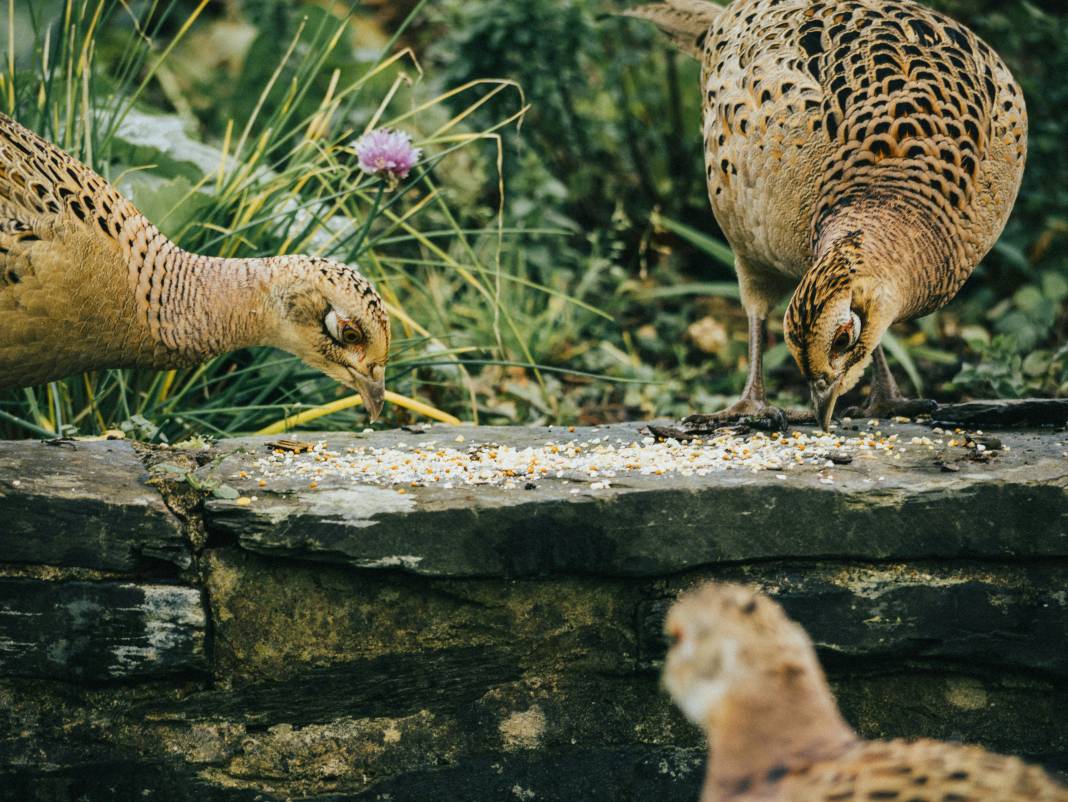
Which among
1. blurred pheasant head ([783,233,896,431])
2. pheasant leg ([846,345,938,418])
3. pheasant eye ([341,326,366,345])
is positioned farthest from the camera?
pheasant leg ([846,345,938,418])

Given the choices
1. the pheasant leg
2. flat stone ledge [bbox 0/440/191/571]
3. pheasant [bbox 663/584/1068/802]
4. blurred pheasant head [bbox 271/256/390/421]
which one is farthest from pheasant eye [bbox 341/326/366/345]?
pheasant [bbox 663/584/1068/802]

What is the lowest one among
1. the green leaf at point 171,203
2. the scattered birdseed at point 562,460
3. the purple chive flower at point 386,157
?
the scattered birdseed at point 562,460

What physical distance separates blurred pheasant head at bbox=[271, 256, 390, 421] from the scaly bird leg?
848 mm

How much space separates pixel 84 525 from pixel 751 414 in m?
2.15

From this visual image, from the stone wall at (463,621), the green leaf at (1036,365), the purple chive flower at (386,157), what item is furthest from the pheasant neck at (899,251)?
the green leaf at (1036,365)

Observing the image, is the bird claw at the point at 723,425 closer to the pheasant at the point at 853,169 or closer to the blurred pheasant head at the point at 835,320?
the pheasant at the point at 853,169

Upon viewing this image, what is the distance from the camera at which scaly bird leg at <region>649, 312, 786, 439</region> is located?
3.93m

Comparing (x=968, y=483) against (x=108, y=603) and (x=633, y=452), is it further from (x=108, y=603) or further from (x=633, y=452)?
(x=108, y=603)

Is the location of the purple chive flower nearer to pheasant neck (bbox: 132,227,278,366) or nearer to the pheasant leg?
pheasant neck (bbox: 132,227,278,366)

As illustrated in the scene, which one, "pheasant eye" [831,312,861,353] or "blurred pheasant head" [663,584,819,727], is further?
"pheasant eye" [831,312,861,353]

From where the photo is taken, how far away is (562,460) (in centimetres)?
348

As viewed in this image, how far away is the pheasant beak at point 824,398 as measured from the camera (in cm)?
378

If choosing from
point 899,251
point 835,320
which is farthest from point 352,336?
point 899,251

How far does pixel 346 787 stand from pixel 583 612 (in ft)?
2.30
